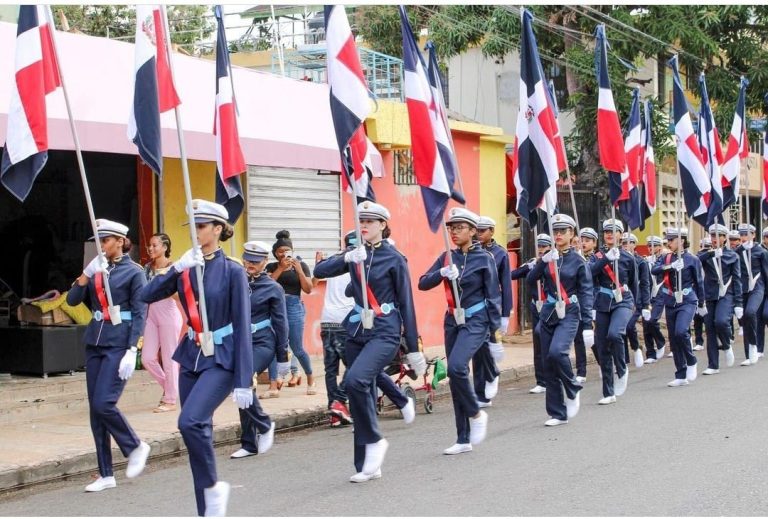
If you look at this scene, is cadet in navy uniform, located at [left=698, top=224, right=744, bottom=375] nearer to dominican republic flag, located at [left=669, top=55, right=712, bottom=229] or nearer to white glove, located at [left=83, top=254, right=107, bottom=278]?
dominican republic flag, located at [left=669, top=55, right=712, bottom=229]

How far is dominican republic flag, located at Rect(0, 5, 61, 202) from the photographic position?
8.43m

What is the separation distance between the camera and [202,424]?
6648 mm

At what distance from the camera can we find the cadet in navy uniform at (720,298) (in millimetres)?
15836

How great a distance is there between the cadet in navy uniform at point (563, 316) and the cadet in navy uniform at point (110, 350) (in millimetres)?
4267

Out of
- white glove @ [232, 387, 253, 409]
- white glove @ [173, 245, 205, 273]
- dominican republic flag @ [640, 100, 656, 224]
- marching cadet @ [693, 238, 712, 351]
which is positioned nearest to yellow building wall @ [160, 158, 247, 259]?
dominican republic flag @ [640, 100, 656, 224]

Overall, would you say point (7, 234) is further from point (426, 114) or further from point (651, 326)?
point (651, 326)

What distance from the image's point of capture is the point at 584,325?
12.8 metres

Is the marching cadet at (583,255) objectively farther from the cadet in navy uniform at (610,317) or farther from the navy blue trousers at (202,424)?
the navy blue trousers at (202,424)

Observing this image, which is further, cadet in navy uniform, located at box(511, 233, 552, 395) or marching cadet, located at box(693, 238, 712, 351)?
marching cadet, located at box(693, 238, 712, 351)

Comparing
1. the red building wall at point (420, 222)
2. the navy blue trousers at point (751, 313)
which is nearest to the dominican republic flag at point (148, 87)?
the red building wall at point (420, 222)

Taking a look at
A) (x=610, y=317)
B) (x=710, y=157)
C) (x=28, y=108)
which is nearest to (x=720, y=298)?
(x=710, y=157)

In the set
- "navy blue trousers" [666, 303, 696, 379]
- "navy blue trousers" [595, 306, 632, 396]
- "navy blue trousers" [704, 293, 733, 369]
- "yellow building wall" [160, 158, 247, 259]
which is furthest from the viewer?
"navy blue trousers" [704, 293, 733, 369]

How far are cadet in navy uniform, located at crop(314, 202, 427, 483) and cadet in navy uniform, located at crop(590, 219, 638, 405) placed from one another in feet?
14.9

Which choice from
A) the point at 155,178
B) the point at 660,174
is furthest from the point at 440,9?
the point at 155,178
